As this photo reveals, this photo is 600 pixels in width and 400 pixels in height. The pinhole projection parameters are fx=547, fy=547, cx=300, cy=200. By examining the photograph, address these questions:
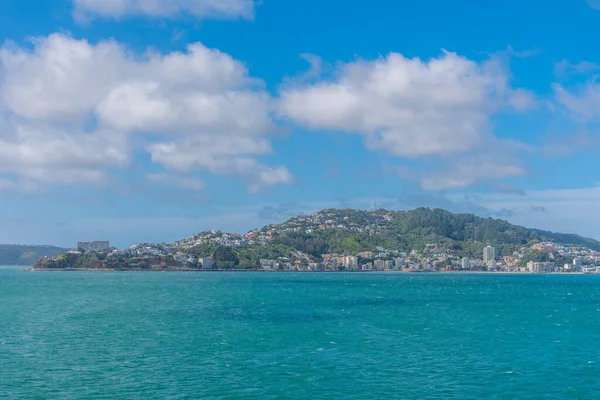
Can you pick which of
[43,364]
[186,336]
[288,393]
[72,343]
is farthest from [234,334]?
[288,393]

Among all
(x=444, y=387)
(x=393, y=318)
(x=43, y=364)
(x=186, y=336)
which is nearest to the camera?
(x=444, y=387)

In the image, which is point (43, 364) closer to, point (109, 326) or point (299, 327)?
point (109, 326)

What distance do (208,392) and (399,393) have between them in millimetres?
9632

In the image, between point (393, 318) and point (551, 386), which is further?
point (393, 318)

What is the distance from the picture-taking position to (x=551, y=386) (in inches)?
1167

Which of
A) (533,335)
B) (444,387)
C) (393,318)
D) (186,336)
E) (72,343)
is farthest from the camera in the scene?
(393,318)

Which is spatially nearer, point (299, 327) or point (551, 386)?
point (551, 386)

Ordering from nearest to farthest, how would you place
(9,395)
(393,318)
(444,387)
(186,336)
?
1. (9,395)
2. (444,387)
3. (186,336)
4. (393,318)

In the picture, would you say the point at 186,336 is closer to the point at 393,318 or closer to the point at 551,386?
the point at 393,318

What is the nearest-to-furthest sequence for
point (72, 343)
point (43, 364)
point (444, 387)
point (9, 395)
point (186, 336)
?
point (9, 395), point (444, 387), point (43, 364), point (72, 343), point (186, 336)

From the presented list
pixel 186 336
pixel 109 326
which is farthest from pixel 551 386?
pixel 109 326

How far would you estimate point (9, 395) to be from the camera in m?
27.1

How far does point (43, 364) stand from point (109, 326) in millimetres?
16262

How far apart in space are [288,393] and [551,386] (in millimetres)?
14383
